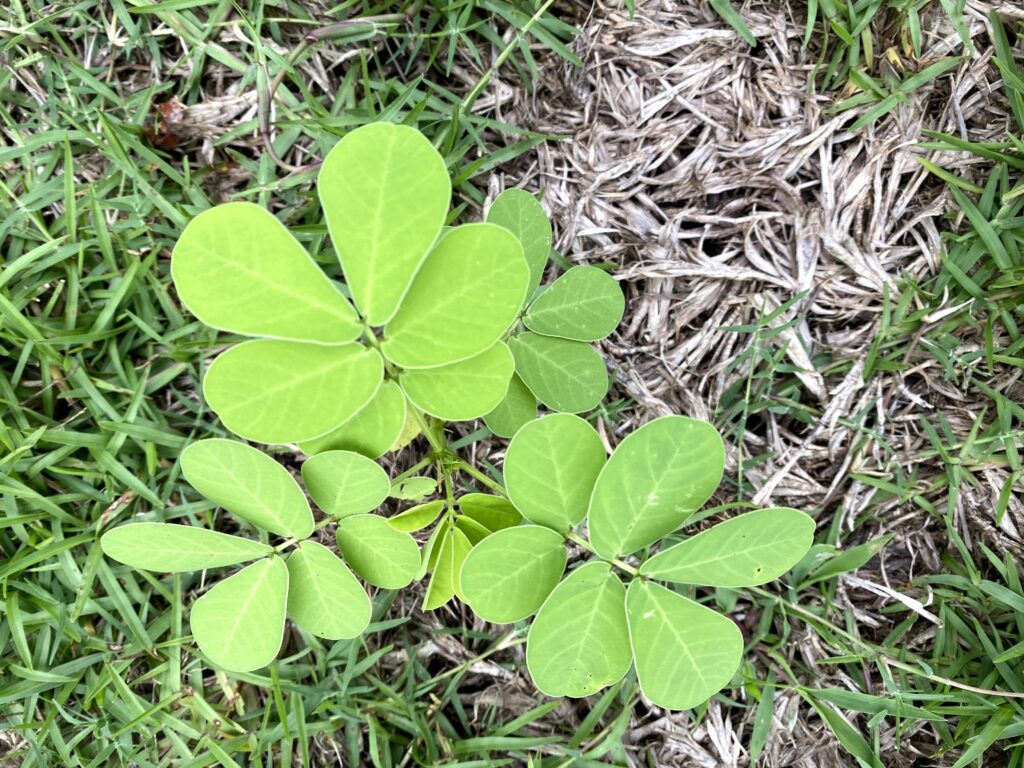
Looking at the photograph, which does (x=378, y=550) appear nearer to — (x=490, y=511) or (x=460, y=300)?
(x=490, y=511)

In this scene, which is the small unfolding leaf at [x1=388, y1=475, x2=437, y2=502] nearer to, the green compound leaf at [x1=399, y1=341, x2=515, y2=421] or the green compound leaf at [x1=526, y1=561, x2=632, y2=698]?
the green compound leaf at [x1=399, y1=341, x2=515, y2=421]

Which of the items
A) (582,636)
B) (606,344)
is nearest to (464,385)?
(582,636)

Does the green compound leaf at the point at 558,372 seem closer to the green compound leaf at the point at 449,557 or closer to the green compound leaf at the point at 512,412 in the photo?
the green compound leaf at the point at 512,412

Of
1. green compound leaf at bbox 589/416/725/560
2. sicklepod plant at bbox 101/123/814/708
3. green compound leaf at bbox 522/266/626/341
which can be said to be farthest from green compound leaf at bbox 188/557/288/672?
green compound leaf at bbox 522/266/626/341

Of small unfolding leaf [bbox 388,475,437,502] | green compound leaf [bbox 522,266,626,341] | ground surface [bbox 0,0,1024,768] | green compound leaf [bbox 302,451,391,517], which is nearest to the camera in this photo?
green compound leaf [bbox 302,451,391,517]

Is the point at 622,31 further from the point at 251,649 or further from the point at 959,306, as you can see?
the point at 251,649

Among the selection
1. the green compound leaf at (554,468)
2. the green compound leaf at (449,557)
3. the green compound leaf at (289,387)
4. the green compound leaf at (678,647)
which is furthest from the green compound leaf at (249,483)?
the green compound leaf at (678,647)
